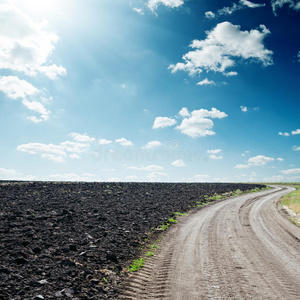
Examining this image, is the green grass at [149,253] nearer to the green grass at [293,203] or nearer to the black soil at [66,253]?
the black soil at [66,253]

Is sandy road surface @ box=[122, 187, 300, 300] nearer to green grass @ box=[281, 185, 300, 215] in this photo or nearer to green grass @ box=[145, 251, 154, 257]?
green grass @ box=[145, 251, 154, 257]

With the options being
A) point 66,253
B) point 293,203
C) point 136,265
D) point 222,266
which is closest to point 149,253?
point 136,265

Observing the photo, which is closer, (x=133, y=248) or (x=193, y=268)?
(x=193, y=268)

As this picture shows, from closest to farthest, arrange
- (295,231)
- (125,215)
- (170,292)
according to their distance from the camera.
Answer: (170,292)
(295,231)
(125,215)

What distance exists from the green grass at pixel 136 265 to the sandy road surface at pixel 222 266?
0.80 ft

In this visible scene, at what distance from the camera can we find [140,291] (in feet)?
23.3

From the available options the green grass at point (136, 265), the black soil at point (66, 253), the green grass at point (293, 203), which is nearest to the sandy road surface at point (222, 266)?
the green grass at point (136, 265)

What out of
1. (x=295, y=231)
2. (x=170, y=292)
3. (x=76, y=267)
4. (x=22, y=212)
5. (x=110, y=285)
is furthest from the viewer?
(x=22, y=212)

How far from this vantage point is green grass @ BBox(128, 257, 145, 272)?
880cm

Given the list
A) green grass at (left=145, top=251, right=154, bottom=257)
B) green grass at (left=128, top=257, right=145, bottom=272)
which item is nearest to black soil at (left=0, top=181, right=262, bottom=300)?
green grass at (left=128, top=257, right=145, bottom=272)

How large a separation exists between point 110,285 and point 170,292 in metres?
1.93

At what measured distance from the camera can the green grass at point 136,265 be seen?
880 centimetres

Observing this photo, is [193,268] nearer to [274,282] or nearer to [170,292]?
[170,292]

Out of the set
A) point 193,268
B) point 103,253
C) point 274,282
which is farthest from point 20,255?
point 274,282
